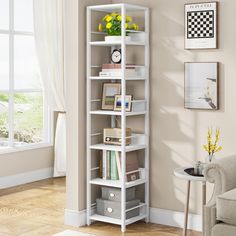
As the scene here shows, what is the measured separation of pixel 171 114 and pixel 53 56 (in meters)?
2.55

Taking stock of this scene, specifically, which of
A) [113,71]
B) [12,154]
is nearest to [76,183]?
[113,71]

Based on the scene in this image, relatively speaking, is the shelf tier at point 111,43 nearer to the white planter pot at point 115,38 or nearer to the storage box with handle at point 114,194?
the white planter pot at point 115,38

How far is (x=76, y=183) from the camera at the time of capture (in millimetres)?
4953

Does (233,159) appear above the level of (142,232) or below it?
above

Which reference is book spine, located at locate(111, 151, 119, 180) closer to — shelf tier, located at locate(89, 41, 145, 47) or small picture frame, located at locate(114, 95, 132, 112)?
small picture frame, located at locate(114, 95, 132, 112)

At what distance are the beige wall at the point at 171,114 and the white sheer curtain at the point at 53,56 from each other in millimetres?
1967

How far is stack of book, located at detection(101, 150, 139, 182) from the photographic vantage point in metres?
4.84

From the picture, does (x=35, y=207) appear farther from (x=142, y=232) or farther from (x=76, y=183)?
(x=142, y=232)

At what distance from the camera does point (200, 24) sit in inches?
182

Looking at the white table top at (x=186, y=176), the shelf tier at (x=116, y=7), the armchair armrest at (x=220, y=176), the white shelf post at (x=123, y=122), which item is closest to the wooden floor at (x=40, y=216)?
the white shelf post at (x=123, y=122)

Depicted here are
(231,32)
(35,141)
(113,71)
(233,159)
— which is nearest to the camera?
(233,159)

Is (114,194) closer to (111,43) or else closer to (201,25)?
(111,43)

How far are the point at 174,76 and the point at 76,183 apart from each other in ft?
4.44

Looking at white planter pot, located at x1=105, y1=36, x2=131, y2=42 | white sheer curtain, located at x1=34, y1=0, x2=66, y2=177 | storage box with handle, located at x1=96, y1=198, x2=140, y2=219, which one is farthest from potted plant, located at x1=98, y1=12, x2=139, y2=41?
white sheer curtain, located at x1=34, y1=0, x2=66, y2=177
